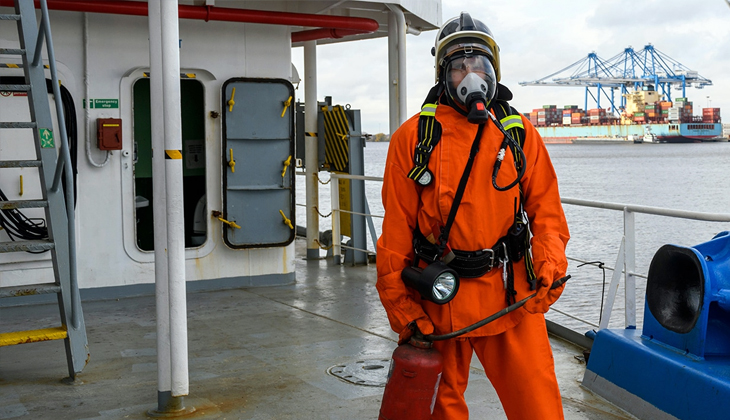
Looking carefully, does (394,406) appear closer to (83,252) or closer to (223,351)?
(223,351)

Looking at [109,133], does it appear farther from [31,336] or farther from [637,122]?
[637,122]

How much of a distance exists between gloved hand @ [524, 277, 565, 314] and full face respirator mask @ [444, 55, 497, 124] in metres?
0.64

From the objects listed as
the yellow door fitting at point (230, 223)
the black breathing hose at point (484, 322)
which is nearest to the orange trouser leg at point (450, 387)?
the black breathing hose at point (484, 322)

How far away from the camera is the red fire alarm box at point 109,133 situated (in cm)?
705

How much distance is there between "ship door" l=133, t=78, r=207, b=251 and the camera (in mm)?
8734

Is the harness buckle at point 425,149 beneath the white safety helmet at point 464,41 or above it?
beneath

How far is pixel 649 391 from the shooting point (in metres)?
4.05

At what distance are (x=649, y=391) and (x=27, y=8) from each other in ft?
13.7

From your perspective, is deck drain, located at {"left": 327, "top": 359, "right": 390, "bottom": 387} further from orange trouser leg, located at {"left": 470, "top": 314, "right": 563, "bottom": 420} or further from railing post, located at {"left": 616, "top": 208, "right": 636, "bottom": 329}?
orange trouser leg, located at {"left": 470, "top": 314, "right": 563, "bottom": 420}

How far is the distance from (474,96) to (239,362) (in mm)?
2954

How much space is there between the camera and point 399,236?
9.86ft

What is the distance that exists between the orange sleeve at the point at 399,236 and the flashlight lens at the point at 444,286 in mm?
141

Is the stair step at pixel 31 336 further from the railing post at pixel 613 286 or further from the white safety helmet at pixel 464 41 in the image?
the railing post at pixel 613 286

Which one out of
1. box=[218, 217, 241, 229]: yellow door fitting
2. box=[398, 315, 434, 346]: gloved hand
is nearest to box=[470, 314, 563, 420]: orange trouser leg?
box=[398, 315, 434, 346]: gloved hand
